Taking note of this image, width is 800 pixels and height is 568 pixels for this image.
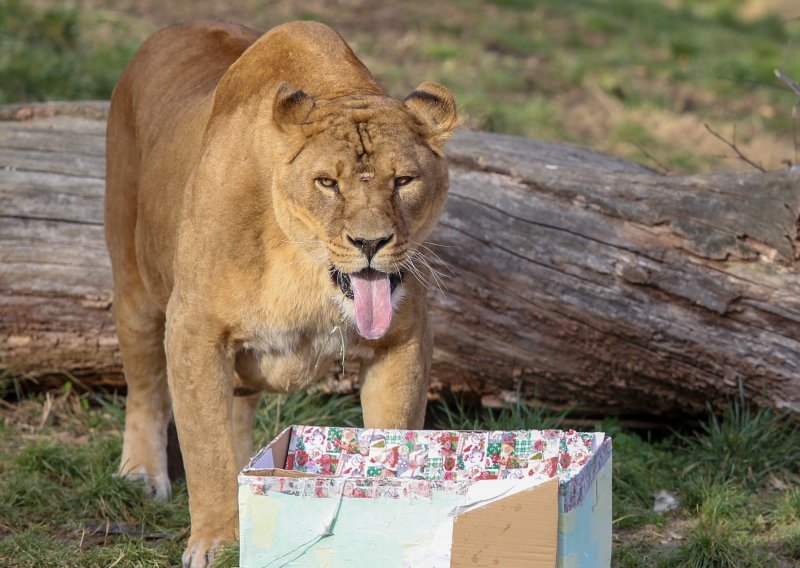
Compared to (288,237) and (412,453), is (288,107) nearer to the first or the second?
(288,237)

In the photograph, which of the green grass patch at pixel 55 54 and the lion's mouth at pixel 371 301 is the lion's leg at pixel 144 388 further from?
the green grass patch at pixel 55 54

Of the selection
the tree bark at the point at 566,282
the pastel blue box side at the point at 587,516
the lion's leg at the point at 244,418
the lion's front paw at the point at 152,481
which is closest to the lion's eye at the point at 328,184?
the pastel blue box side at the point at 587,516

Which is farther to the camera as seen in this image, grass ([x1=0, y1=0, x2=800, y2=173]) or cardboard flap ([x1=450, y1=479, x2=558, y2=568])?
grass ([x1=0, y1=0, x2=800, y2=173])

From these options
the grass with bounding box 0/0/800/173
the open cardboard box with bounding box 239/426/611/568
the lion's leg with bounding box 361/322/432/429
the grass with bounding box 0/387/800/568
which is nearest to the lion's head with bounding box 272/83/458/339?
the lion's leg with bounding box 361/322/432/429

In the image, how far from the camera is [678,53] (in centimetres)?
1312

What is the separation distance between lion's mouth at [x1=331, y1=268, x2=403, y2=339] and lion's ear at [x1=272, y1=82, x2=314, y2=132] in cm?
47

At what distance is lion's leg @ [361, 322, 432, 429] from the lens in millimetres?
3812

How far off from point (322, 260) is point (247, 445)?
145cm

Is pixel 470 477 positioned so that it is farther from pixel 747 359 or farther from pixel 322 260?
pixel 747 359

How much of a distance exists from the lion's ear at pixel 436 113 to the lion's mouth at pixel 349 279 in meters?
0.41

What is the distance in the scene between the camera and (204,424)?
12.3 ft

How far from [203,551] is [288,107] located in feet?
4.73

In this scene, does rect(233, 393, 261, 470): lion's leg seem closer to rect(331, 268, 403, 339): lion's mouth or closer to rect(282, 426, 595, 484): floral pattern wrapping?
rect(282, 426, 595, 484): floral pattern wrapping

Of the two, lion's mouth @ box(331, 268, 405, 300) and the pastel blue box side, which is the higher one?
lion's mouth @ box(331, 268, 405, 300)
